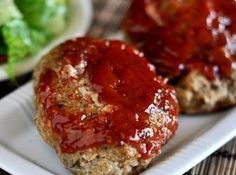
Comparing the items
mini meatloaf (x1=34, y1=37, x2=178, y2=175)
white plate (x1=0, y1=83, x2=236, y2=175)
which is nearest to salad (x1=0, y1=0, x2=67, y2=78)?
white plate (x1=0, y1=83, x2=236, y2=175)

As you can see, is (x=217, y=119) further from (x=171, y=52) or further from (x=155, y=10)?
(x=155, y=10)

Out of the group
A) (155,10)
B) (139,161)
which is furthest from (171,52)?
(139,161)

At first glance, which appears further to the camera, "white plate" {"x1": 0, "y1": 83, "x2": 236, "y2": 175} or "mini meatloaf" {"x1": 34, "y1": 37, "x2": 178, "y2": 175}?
"white plate" {"x1": 0, "y1": 83, "x2": 236, "y2": 175}

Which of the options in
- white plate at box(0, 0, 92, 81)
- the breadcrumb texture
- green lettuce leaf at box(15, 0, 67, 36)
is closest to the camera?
the breadcrumb texture

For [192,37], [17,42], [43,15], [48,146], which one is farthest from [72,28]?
[48,146]

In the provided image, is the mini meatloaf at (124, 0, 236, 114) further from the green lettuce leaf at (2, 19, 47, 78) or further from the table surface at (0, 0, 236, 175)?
the green lettuce leaf at (2, 19, 47, 78)

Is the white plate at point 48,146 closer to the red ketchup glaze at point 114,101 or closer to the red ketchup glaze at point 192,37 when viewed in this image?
the red ketchup glaze at point 114,101

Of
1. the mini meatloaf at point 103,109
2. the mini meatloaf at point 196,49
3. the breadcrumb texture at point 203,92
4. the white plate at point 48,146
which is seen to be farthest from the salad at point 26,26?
the breadcrumb texture at point 203,92
